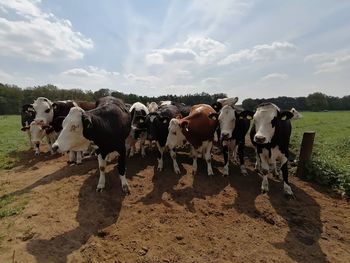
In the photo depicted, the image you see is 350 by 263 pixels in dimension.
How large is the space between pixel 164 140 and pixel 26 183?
3.99 meters

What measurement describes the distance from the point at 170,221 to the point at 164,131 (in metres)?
4.04

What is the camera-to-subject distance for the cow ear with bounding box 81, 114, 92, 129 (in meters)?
6.54

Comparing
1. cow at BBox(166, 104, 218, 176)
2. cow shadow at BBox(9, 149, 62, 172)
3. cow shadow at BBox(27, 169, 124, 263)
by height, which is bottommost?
cow shadow at BBox(9, 149, 62, 172)

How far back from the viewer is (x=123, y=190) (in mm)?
7492

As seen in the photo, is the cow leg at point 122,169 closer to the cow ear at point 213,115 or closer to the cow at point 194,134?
the cow at point 194,134

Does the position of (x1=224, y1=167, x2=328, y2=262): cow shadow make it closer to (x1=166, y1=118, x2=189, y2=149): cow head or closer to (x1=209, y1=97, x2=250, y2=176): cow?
(x1=209, y1=97, x2=250, y2=176): cow

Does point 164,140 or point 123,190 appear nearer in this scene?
point 123,190

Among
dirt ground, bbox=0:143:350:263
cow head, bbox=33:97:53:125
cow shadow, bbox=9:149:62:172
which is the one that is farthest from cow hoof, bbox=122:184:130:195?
cow head, bbox=33:97:53:125

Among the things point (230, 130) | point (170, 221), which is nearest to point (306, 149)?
point (230, 130)

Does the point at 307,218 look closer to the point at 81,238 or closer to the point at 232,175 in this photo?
the point at 232,175

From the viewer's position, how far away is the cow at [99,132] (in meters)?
6.60

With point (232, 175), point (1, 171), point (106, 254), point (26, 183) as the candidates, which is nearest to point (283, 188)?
point (232, 175)

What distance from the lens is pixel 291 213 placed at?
6.77m

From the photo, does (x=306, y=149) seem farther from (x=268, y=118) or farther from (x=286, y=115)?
(x=268, y=118)
